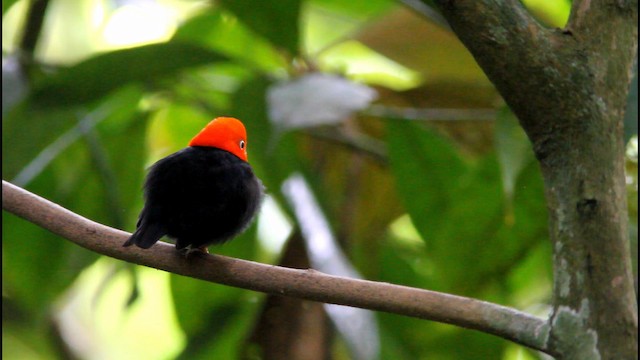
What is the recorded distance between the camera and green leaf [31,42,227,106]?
2545mm

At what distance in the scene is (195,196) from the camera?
1532mm

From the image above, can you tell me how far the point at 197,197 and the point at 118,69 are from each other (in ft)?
3.76

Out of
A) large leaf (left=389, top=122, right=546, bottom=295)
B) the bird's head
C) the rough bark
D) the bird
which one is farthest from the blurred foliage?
the rough bark

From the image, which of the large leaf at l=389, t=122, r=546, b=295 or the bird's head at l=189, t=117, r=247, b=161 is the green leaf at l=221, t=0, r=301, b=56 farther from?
the bird's head at l=189, t=117, r=247, b=161

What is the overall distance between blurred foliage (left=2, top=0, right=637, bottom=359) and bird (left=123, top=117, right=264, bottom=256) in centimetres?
57

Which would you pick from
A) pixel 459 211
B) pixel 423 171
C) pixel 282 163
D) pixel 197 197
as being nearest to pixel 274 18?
pixel 282 163

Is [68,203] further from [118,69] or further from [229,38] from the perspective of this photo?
[229,38]

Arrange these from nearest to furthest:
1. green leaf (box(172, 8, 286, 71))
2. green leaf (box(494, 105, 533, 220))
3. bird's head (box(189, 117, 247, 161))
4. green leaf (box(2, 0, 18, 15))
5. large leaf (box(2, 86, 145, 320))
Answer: bird's head (box(189, 117, 247, 161)), green leaf (box(494, 105, 533, 220)), green leaf (box(2, 0, 18, 15)), large leaf (box(2, 86, 145, 320)), green leaf (box(172, 8, 286, 71))

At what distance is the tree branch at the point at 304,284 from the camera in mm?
1348

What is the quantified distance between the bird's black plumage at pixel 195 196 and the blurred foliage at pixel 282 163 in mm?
587

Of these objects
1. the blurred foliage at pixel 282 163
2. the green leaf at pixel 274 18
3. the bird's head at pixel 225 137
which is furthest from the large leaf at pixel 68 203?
the bird's head at pixel 225 137

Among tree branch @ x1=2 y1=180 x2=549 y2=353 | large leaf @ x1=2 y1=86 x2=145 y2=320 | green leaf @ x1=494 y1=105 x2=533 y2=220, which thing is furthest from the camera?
large leaf @ x1=2 y1=86 x2=145 y2=320

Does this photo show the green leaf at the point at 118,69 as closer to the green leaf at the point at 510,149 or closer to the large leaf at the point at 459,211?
the large leaf at the point at 459,211

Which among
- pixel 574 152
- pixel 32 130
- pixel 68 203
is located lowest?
pixel 68 203
